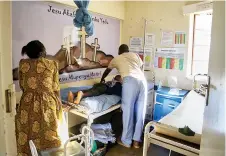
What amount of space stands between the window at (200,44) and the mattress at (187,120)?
686 mm

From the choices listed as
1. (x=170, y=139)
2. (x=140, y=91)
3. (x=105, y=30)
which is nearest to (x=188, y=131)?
(x=170, y=139)

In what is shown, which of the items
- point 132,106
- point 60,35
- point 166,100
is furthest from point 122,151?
point 60,35

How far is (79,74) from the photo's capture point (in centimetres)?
283

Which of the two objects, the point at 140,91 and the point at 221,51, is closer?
the point at 221,51

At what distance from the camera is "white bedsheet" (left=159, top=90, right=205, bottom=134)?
66.6 inches

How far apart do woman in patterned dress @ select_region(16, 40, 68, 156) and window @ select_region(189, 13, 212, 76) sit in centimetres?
236

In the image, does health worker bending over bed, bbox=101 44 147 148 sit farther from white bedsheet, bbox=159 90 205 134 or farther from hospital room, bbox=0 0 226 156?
white bedsheet, bbox=159 90 205 134

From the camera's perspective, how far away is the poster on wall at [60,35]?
2102 mm

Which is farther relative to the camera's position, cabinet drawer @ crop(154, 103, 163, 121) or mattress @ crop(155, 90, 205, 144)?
cabinet drawer @ crop(154, 103, 163, 121)

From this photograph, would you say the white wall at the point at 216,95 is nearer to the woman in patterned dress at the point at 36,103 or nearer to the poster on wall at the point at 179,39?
the woman in patterned dress at the point at 36,103

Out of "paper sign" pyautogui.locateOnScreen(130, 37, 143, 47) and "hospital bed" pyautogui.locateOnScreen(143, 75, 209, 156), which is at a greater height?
"paper sign" pyautogui.locateOnScreen(130, 37, 143, 47)

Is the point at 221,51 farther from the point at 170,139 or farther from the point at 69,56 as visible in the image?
the point at 69,56

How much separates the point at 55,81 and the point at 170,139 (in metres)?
1.08

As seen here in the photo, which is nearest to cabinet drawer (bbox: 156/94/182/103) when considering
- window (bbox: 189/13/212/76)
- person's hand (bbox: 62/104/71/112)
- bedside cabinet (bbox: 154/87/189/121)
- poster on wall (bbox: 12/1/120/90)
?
bedside cabinet (bbox: 154/87/189/121)
